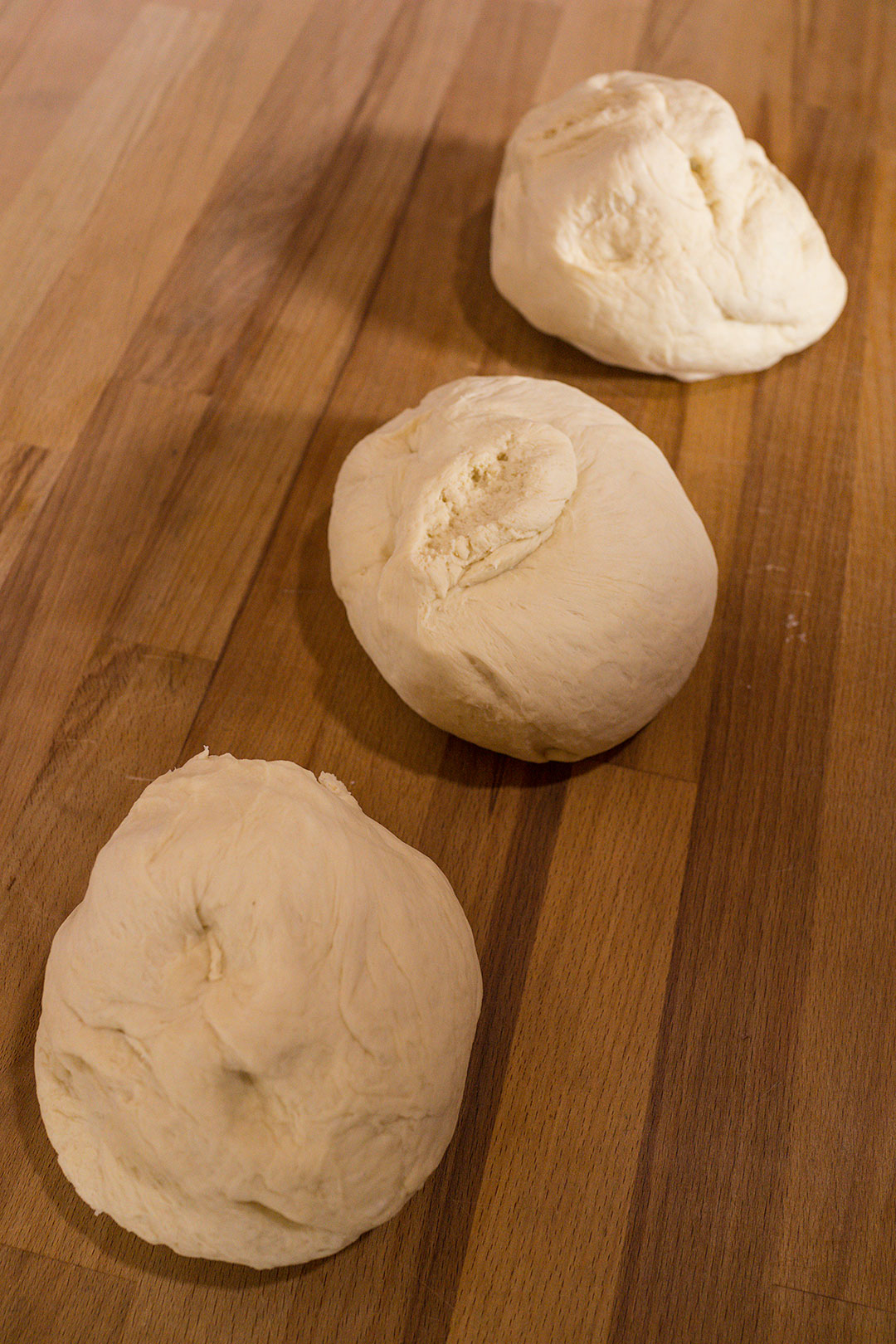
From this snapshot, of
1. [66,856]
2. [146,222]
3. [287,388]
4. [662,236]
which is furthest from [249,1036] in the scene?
[146,222]

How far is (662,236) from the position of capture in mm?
1744

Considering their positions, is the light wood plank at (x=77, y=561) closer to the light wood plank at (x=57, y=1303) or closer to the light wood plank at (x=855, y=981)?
the light wood plank at (x=57, y=1303)

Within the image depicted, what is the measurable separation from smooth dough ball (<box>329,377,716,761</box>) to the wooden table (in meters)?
0.18

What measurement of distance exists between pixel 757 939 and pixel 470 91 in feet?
6.54

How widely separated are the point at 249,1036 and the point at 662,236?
4.76 feet

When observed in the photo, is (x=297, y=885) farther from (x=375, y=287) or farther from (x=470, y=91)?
(x=470, y=91)

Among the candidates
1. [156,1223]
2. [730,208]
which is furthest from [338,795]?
[730,208]

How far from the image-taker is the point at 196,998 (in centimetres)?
113

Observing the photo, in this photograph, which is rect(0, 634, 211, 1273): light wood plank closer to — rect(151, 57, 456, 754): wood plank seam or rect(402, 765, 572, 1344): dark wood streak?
rect(151, 57, 456, 754): wood plank seam

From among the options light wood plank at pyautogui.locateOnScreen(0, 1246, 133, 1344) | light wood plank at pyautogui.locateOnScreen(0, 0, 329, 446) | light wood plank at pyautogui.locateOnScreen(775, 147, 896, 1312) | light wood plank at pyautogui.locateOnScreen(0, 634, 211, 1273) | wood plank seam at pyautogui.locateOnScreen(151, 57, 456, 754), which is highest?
light wood plank at pyautogui.locateOnScreen(0, 0, 329, 446)

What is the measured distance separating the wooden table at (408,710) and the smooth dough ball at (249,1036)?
7.2 inches

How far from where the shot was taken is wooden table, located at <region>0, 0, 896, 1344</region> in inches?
52.1

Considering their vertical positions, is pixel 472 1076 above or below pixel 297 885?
below

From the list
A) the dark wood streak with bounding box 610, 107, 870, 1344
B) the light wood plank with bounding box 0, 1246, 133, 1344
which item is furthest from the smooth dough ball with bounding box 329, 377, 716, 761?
the light wood plank with bounding box 0, 1246, 133, 1344
